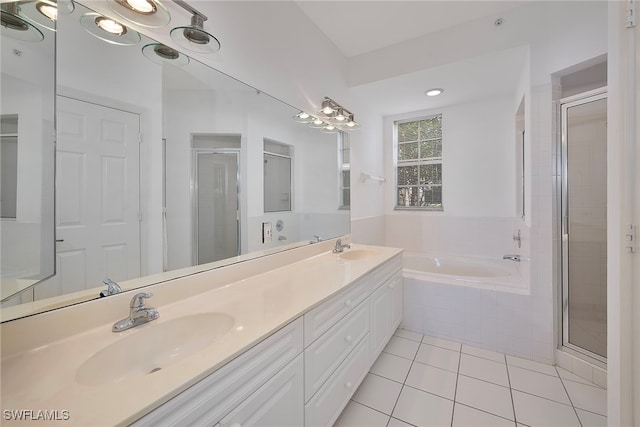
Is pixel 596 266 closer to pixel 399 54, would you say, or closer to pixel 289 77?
pixel 399 54

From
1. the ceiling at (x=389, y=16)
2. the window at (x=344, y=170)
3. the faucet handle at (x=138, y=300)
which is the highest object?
the ceiling at (x=389, y=16)

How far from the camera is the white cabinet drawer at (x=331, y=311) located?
109cm

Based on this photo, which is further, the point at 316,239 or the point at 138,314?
the point at 316,239

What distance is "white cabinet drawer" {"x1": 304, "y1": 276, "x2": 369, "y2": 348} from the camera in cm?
109

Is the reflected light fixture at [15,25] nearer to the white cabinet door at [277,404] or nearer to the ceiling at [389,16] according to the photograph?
the white cabinet door at [277,404]

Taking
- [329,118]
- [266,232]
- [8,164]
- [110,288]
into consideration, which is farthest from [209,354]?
[329,118]

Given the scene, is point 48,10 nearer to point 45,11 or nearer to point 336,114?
point 45,11

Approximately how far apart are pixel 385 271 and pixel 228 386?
148 centimetres

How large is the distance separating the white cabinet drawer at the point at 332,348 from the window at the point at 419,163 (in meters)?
2.34

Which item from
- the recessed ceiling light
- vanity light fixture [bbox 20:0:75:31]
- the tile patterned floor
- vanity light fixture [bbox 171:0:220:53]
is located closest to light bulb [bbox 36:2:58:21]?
vanity light fixture [bbox 20:0:75:31]

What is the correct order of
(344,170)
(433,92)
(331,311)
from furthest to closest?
(433,92)
(344,170)
(331,311)

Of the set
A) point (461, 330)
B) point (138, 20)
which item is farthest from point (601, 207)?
point (138, 20)

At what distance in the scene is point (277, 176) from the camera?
182cm

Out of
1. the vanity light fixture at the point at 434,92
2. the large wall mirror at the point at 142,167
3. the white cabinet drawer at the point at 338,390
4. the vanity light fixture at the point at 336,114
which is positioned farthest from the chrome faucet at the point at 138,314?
the vanity light fixture at the point at 434,92
